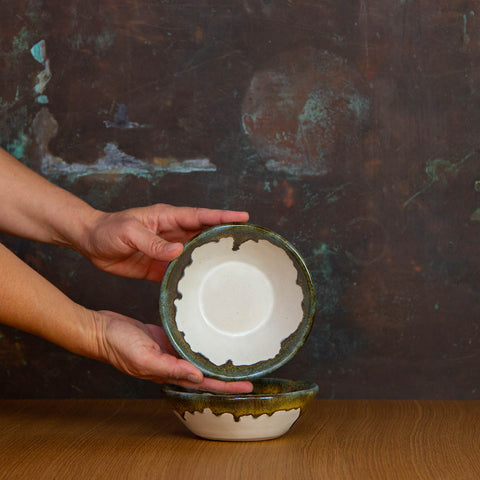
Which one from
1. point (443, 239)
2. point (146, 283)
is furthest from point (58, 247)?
point (443, 239)

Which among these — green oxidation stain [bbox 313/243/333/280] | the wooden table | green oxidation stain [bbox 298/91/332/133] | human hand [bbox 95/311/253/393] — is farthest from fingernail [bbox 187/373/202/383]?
green oxidation stain [bbox 298/91/332/133]

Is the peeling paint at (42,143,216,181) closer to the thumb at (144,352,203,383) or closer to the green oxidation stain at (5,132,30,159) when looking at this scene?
the green oxidation stain at (5,132,30,159)

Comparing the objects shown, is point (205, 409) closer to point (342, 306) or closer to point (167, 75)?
point (342, 306)

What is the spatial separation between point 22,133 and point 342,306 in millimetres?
848

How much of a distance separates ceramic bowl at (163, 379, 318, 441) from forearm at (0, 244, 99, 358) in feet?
0.57

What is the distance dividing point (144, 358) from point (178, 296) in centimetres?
16

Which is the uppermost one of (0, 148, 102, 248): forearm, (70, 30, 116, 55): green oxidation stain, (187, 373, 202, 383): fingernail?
(70, 30, 116, 55): green oxidation stain

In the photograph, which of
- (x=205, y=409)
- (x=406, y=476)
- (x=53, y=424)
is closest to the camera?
(x=406, y=476)

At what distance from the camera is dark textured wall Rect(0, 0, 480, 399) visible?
5.18ft

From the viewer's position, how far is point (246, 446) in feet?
3.69

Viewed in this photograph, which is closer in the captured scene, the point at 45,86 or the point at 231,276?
the point at 231,276

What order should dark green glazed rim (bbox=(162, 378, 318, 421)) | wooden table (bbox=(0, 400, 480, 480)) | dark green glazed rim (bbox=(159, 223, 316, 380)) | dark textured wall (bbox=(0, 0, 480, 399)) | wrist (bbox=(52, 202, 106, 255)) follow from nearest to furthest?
wooden table (bbox=(0, 400, 480, 480)) < dark green glazed rim (bbox=(162, 378, 318, 421)) < dark green glazed rim (bbox=(159, 223, 316, 380)) < wrist (bbox=(52, 202, 106, 255)) < dark textured wall (bbox=(0, 0, 480, 399))

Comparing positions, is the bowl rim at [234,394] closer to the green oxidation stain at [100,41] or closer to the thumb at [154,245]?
the thumb at [154,245]

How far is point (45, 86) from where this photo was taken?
162 cm
